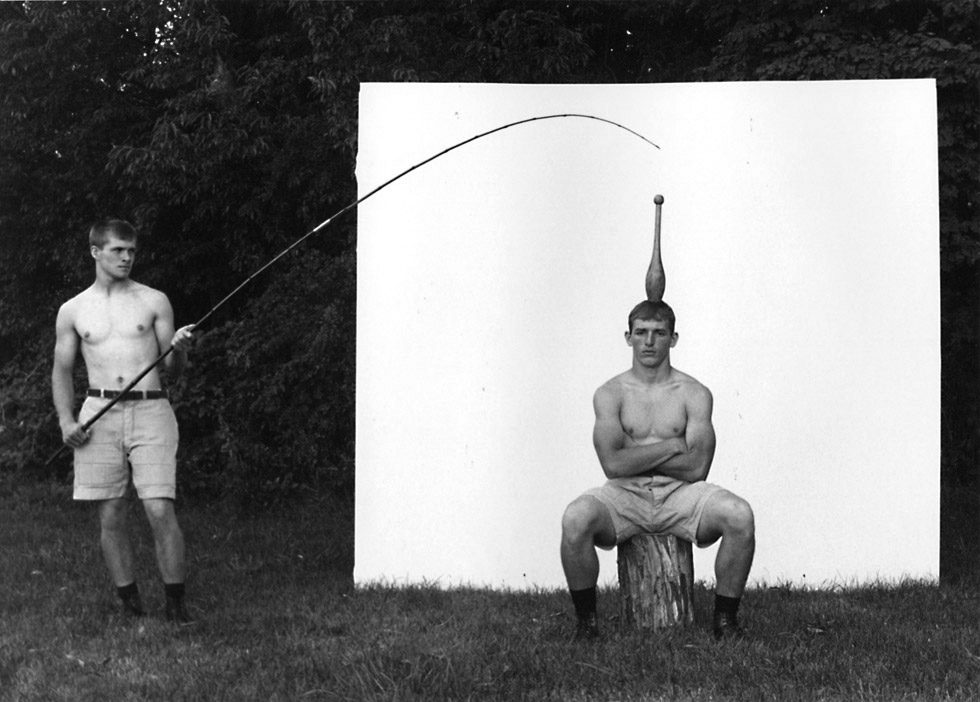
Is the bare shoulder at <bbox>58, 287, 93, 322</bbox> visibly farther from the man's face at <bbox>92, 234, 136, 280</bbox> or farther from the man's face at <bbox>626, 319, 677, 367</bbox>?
the man's face at <bbox>626, 319, 677, 367</bbox>

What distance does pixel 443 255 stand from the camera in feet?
17.3

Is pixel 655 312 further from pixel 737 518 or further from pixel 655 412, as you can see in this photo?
pixel 737 518

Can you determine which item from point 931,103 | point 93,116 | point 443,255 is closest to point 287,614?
point 443,255

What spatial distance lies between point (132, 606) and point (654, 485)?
7.16 ft

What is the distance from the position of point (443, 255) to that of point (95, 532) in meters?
3.02

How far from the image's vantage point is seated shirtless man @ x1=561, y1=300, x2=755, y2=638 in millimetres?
4160

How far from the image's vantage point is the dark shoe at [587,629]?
4.21 meters

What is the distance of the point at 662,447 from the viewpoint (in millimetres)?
4230

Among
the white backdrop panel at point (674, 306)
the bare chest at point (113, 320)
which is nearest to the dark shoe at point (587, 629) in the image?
the white backdrop panel at point (674, 306)

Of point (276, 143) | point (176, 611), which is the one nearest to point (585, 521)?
point (176, 611)

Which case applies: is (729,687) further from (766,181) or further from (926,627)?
(766,181)

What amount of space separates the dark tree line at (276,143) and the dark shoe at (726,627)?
137 inches

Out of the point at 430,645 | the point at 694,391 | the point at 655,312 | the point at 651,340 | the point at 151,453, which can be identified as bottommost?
the point at 430,645

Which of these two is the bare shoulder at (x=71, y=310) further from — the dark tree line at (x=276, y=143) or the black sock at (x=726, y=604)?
the black sock at (x=726, y=604)
